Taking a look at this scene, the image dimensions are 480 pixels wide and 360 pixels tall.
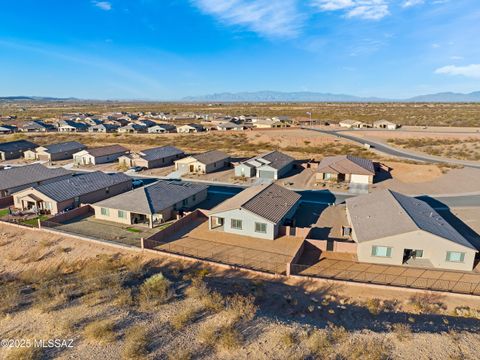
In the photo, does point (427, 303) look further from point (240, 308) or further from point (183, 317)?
point (183, 317)

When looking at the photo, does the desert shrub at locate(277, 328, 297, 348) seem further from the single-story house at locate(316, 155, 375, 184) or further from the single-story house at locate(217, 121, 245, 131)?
the single-story house at locate(217, 121, 245, 131)

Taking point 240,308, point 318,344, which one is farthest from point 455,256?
point 240,308

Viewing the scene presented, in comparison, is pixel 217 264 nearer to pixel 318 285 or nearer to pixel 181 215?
pixel 318 285

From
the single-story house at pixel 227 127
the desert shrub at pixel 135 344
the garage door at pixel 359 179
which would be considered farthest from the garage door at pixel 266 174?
the single-story house at pixel 227 127

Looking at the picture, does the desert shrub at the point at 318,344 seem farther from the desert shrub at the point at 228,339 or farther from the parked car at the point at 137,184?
the parked car at the point at 137,184

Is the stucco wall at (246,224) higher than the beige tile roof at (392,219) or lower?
lower

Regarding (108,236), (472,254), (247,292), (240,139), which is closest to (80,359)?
(247,292)

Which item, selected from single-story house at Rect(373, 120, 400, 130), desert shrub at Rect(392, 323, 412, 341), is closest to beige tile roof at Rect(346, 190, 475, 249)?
desert shrub at Rect(392, 323, 412, 341)
